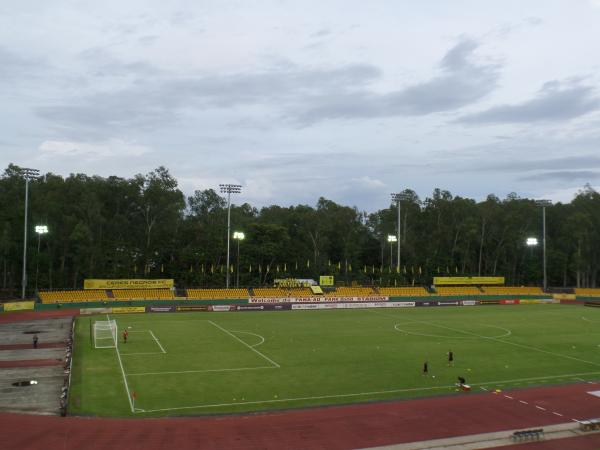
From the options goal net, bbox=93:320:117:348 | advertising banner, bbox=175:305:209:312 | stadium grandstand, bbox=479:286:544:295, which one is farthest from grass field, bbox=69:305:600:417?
stadium grandstand, bbox=479:286:544:295

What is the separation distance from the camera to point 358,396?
90.2 ft

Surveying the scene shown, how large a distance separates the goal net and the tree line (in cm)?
3796

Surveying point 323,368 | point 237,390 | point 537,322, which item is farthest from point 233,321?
point 537,322

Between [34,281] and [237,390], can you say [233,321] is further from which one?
[34,281]

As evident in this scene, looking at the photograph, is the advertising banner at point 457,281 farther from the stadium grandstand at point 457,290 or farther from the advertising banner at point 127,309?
the advertising banner at point 127,309

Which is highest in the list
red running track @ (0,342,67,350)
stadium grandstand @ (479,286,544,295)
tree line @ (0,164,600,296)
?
tree line @ (0,164,600,296)

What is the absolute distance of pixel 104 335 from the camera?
44.8 m

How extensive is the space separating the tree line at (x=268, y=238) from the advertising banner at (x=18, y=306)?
14.6 meters

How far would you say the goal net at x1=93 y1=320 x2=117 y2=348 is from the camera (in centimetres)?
4091

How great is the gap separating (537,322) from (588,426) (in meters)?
39.8

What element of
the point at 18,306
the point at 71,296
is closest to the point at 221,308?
the point at 71,296

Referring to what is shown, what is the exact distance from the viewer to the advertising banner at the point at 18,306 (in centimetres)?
6238

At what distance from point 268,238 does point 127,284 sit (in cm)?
3223

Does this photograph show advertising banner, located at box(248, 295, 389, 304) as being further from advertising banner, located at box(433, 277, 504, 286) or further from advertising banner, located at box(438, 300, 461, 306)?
advertising banner, located at box(433, 277, 504, 286)
